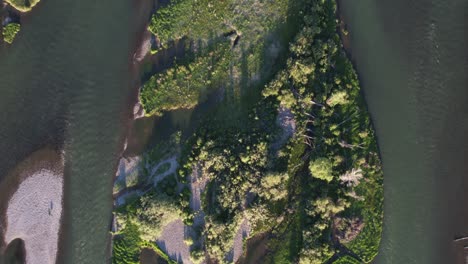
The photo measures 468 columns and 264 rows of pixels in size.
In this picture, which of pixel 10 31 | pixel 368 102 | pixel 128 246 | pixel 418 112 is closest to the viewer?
pixel 128 246

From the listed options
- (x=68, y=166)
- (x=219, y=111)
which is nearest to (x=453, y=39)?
(x=219, y=111)

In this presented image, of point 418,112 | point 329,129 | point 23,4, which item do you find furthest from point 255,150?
point 23,4

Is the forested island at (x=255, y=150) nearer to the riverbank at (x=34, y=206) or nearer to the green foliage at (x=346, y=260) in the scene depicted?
the green foliage at (x=346, y=260)

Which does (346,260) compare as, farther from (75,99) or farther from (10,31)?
(10,31)

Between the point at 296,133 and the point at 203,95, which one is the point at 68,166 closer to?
the point at 203,95

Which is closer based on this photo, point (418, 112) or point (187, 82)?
point (187, 82)

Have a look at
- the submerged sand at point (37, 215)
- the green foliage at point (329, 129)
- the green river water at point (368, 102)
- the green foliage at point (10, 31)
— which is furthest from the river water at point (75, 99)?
the green foliage at point (329, 129)

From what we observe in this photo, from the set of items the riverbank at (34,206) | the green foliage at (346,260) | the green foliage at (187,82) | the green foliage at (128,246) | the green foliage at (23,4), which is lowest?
the green foliage at (346,260)

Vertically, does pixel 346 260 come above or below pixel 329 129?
below

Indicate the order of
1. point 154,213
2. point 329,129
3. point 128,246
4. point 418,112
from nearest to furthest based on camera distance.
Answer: point 154,213 < point 329,129 < point 128,246 < point 418,112
